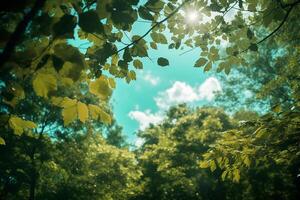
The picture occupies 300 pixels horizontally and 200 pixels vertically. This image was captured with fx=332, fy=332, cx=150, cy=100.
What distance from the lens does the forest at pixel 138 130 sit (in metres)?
1.81

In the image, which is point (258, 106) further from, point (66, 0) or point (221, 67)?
point (66, 0)

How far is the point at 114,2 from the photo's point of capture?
6.82 ft

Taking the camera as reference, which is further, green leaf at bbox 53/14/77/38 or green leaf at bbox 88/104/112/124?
green leaf at bbox 88/104/112/124

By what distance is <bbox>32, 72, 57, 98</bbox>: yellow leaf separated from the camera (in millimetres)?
1775

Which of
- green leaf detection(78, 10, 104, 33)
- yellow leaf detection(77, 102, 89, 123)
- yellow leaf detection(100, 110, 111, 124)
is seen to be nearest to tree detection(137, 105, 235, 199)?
yellow leaf detection(100, 110, 111, 124)

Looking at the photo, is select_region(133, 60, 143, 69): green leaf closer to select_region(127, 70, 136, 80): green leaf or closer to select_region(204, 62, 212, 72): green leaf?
select_region(127, 70, 136, 80): green leaf

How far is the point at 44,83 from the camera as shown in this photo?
1785 mm

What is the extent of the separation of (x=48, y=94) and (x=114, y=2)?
2.36 ft

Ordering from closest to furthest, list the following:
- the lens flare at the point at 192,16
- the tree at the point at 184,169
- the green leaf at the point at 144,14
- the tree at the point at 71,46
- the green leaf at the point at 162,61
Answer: the tree at the point at 71,46, the green leaf at the point at 144,14, the green leaf at the point at 162,61, the lens flare at the point at 192,16, the tree at the point at 184,169

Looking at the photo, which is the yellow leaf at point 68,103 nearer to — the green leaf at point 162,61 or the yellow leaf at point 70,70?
the yellow leaf at point 70,70

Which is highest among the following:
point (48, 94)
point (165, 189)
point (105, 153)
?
point (105, 153)

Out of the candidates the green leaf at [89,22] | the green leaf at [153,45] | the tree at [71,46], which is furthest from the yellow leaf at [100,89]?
the green leaf at [153,45]

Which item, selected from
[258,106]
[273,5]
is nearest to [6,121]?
[273,5]

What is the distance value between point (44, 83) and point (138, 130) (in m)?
45.9
